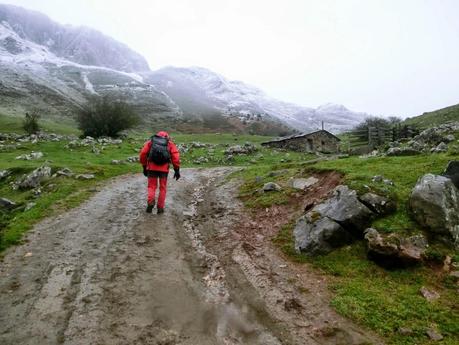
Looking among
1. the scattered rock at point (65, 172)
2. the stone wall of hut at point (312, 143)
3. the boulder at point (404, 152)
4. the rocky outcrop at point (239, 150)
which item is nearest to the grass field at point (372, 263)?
the scattered rock at point (65, 172)

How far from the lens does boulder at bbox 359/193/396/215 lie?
10180 mm

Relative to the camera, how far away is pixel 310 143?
182 ft

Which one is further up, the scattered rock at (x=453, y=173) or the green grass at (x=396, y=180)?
the scattered rock at (x=453, y=173)

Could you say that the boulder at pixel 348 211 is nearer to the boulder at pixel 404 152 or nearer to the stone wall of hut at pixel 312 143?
the boulder at pixel 404 152

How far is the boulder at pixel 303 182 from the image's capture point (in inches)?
607

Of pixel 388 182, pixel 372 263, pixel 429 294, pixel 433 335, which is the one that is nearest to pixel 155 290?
pixel 372 263

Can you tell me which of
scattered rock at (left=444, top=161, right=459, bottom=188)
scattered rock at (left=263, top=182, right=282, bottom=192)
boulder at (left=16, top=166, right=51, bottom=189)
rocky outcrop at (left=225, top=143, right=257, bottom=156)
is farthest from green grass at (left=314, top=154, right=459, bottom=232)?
rocky outcrop at (left=225, top=143, right=257, bottom=156)

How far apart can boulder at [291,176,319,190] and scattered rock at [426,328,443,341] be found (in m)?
8.82

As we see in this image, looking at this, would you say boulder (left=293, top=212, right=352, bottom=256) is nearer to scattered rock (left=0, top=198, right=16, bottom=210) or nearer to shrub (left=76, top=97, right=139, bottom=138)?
scattered rock (left=0, top=198, right=16, bottom=210)

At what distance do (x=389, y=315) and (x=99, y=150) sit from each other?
1292 inches

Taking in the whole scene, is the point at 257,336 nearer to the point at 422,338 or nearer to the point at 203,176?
the point at 422,338

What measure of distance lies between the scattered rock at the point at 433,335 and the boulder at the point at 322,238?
135 inches

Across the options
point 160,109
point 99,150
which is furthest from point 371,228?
point 160,109

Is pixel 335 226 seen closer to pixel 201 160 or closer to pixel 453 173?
pixel 453 173
